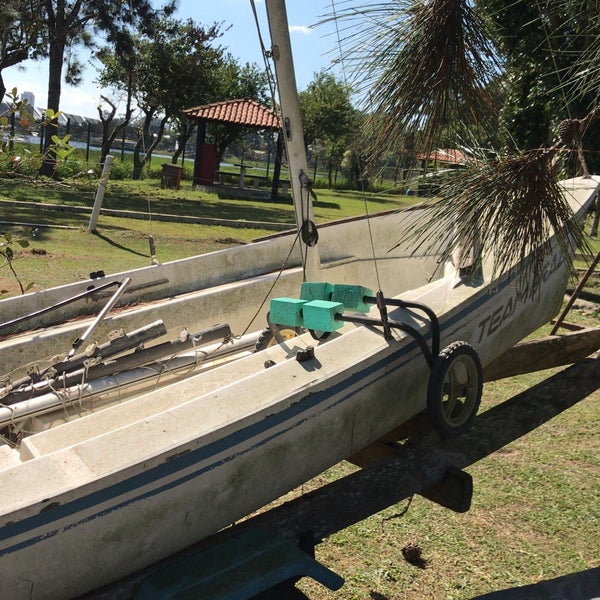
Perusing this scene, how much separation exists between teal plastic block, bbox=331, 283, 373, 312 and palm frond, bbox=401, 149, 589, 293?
577 millimetres

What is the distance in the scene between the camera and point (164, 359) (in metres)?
3.65

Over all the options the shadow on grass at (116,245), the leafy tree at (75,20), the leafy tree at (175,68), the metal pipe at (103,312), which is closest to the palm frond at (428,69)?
the metal pipe at (103,312)

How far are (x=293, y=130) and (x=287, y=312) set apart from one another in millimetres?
1191

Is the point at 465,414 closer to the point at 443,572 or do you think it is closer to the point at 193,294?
the point at 443,572

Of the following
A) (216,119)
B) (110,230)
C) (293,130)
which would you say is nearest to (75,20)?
(216,119)

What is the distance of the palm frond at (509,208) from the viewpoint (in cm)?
287

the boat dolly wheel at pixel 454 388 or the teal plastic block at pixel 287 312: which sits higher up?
the teal plastic block at pixel 287 312

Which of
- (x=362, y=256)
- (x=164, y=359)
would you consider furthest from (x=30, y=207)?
(x=164, y=359)

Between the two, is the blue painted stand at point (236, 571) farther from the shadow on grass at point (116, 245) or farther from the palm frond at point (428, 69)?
the shadow on grass at point (116, 245)

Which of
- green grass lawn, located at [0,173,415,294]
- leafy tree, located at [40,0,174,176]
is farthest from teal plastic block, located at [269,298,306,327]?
leafy tree, located at [40,0,174,176]

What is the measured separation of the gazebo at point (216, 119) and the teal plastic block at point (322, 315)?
64.9 ft

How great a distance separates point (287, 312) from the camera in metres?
3.35

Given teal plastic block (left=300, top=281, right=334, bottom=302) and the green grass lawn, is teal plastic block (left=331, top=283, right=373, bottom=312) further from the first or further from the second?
the green grass lawn

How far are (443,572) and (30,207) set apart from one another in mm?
11908
